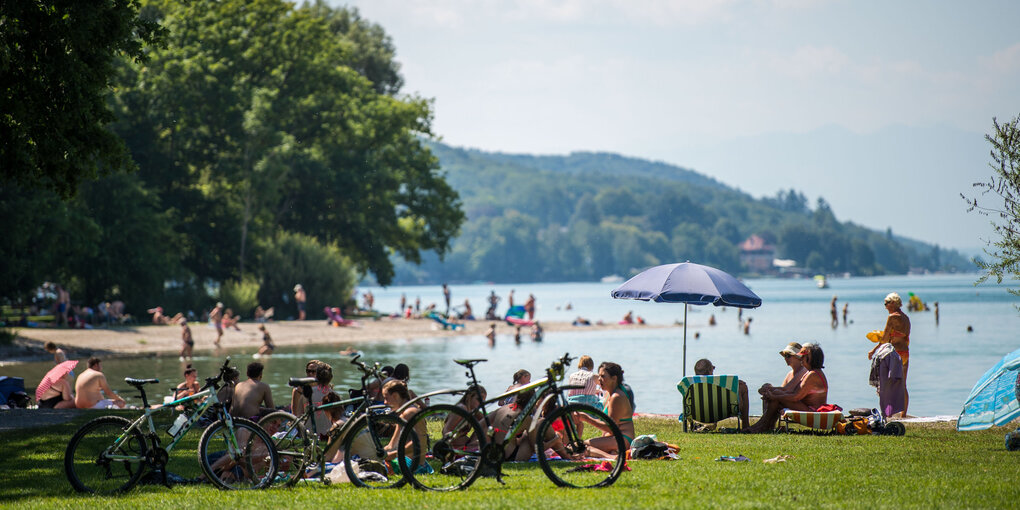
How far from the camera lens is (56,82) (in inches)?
566

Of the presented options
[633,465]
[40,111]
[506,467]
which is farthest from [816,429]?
[40,111]

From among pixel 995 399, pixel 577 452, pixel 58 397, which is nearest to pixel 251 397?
pixel 577 452

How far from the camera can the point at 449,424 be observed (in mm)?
8961

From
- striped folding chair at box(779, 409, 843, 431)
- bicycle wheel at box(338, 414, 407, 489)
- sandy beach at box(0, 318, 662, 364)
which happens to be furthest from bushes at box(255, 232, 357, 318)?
bicycle wheel at box(338, 414, 407, 489)

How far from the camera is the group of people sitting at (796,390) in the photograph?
44.6 feet

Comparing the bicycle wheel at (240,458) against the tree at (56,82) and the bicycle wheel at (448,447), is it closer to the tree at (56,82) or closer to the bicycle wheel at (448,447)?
the bicycle wheel at (448,447)

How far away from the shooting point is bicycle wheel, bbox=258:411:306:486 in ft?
30.1

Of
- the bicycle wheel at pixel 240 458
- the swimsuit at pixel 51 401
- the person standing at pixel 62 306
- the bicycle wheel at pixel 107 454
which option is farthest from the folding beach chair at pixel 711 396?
the person standing at pixel 62 306

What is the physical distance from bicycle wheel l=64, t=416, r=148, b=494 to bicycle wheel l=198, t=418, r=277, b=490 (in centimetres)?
68

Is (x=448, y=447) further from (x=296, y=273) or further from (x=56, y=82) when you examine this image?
(x=296, y=273)

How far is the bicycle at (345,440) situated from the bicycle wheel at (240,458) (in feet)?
0.55

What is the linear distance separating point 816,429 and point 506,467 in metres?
5.42

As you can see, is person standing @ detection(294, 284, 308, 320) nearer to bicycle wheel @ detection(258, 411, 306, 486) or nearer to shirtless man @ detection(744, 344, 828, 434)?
shirtless man @ detection(744, 344, 828, 434)

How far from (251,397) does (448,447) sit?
2.82 meters
